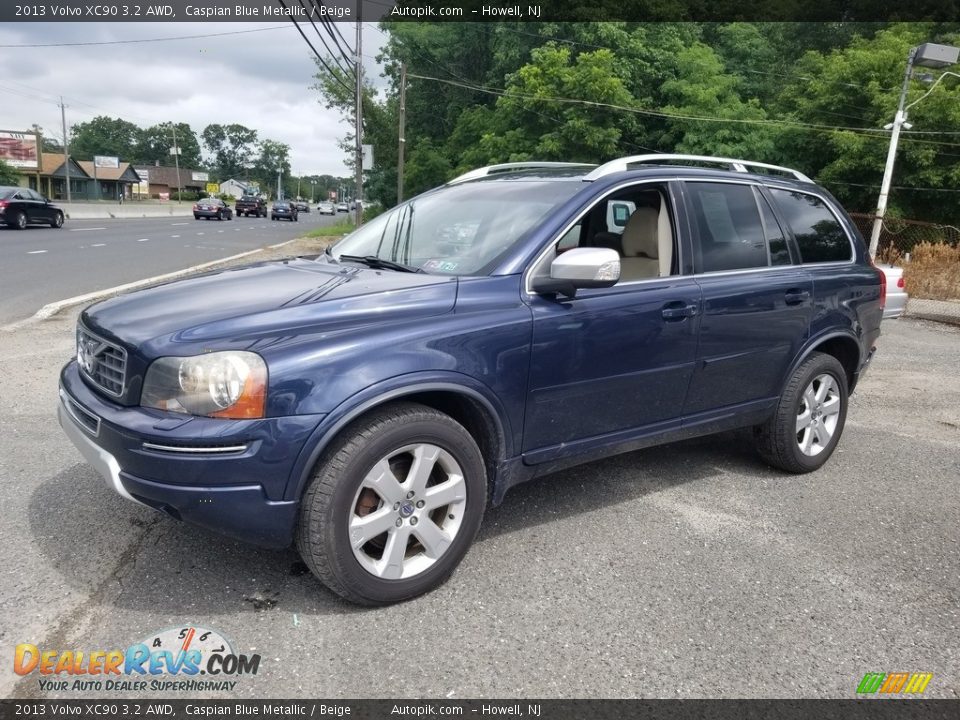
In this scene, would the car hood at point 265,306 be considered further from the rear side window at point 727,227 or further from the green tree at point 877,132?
the green tree at point 877,132

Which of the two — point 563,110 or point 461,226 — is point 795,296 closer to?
point 461,226

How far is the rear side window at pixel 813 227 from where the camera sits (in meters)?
4.47

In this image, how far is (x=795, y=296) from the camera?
426cm

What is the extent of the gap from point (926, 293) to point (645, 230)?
45.7ft

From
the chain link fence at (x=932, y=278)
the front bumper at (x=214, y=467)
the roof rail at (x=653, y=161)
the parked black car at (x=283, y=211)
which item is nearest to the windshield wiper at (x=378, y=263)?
the roof rail at (x=653, y=161)

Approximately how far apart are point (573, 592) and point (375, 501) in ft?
3.06

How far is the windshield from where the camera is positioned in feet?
11.4

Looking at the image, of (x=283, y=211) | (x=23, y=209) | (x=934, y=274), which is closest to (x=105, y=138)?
(x=283, y=211)

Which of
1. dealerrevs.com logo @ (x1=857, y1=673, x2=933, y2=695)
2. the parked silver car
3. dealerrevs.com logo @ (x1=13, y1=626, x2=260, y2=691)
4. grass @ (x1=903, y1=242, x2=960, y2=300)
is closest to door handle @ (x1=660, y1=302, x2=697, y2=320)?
dealerrevs.com logo @ (x1=857, y1=673, x2=933, y2=695)

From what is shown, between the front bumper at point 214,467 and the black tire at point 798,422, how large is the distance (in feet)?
9.70

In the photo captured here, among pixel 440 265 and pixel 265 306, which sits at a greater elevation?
pixel 440 265

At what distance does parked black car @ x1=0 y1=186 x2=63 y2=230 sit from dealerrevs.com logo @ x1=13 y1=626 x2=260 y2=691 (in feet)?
84.5

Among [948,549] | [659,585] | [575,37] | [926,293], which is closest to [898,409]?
[948,549]

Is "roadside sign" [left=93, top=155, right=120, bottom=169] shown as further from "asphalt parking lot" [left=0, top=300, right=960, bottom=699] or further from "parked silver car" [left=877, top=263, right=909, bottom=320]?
"asphalt parking lot" [left=0, top=300, right=960, bottom=699]
